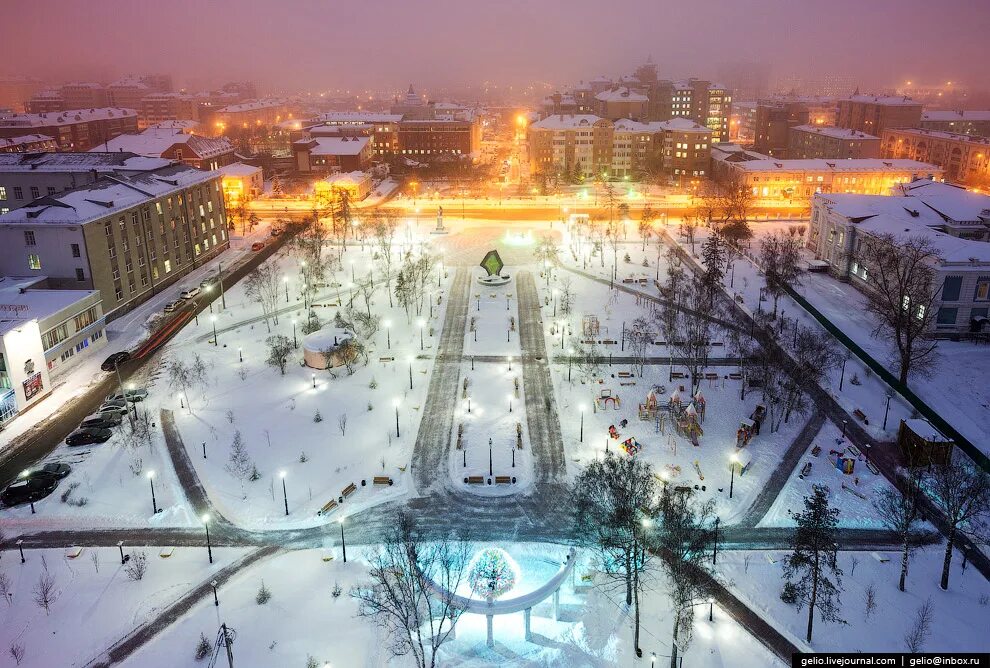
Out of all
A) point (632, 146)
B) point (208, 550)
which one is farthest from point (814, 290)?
point (632, 146)

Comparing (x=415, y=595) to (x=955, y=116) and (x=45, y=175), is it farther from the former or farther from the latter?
(x=955, y=116)

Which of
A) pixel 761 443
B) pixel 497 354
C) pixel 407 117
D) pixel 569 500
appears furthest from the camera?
pixel 407 117

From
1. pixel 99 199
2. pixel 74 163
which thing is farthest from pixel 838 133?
pixel 74 163

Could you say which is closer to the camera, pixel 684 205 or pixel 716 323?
Answer: pixel 716 323

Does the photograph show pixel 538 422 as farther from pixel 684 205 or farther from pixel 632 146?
pixel 632 146

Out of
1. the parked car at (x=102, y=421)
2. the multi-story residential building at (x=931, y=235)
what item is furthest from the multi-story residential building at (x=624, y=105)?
the parked car at (x=102, y=421)
